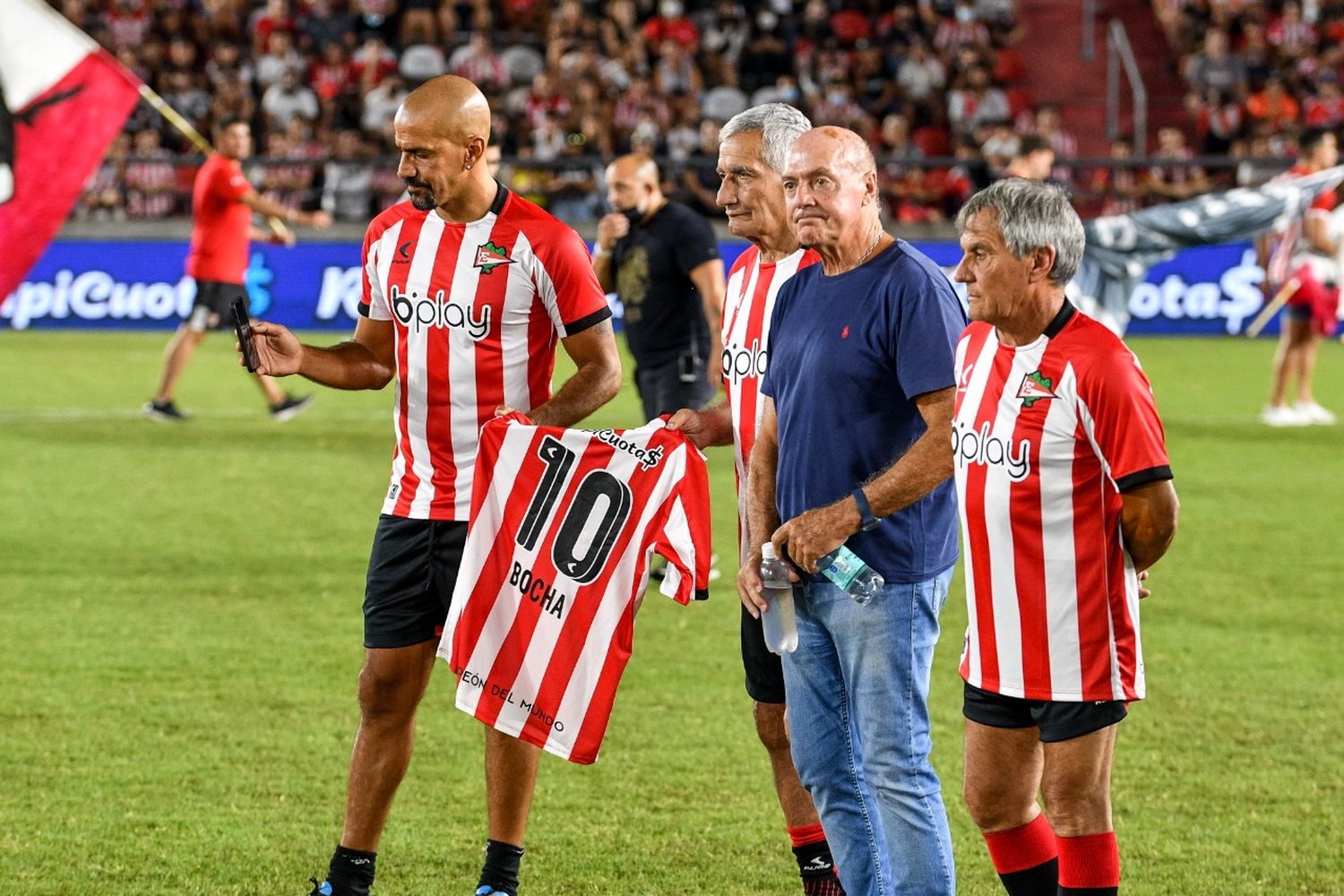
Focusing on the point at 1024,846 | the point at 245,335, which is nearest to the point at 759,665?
the point at 1024,846

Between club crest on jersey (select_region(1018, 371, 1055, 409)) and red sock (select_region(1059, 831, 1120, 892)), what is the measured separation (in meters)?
0.90

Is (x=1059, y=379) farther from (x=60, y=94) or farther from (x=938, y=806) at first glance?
(x=60, y=94)

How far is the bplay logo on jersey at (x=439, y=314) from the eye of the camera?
4348mm

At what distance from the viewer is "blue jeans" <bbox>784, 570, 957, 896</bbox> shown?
350 centimetres

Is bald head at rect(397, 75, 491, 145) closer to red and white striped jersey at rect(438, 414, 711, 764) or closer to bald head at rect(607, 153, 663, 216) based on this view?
red and white striped jersey at rect(438, 414, 711, 764)

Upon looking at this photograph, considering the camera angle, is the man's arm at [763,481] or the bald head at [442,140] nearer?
the man's arm at [763,481]

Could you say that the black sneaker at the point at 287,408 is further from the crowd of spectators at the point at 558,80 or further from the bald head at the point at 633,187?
the crowd of spectators at the point at 558,80

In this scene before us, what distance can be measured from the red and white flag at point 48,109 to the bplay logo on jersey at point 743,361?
346 cm

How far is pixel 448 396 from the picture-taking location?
4.41 metres

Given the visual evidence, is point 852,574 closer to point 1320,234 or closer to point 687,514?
point 687,514

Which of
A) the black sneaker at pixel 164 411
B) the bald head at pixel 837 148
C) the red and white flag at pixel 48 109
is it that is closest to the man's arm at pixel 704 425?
the bald head at pixel 837 148

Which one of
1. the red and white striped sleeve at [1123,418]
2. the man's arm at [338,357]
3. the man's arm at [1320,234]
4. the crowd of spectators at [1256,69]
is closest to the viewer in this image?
the red and white striped sleeve at [1123,418]

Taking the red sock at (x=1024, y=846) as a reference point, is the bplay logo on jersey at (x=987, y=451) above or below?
above

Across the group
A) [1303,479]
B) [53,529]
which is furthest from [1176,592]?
[53,529]
